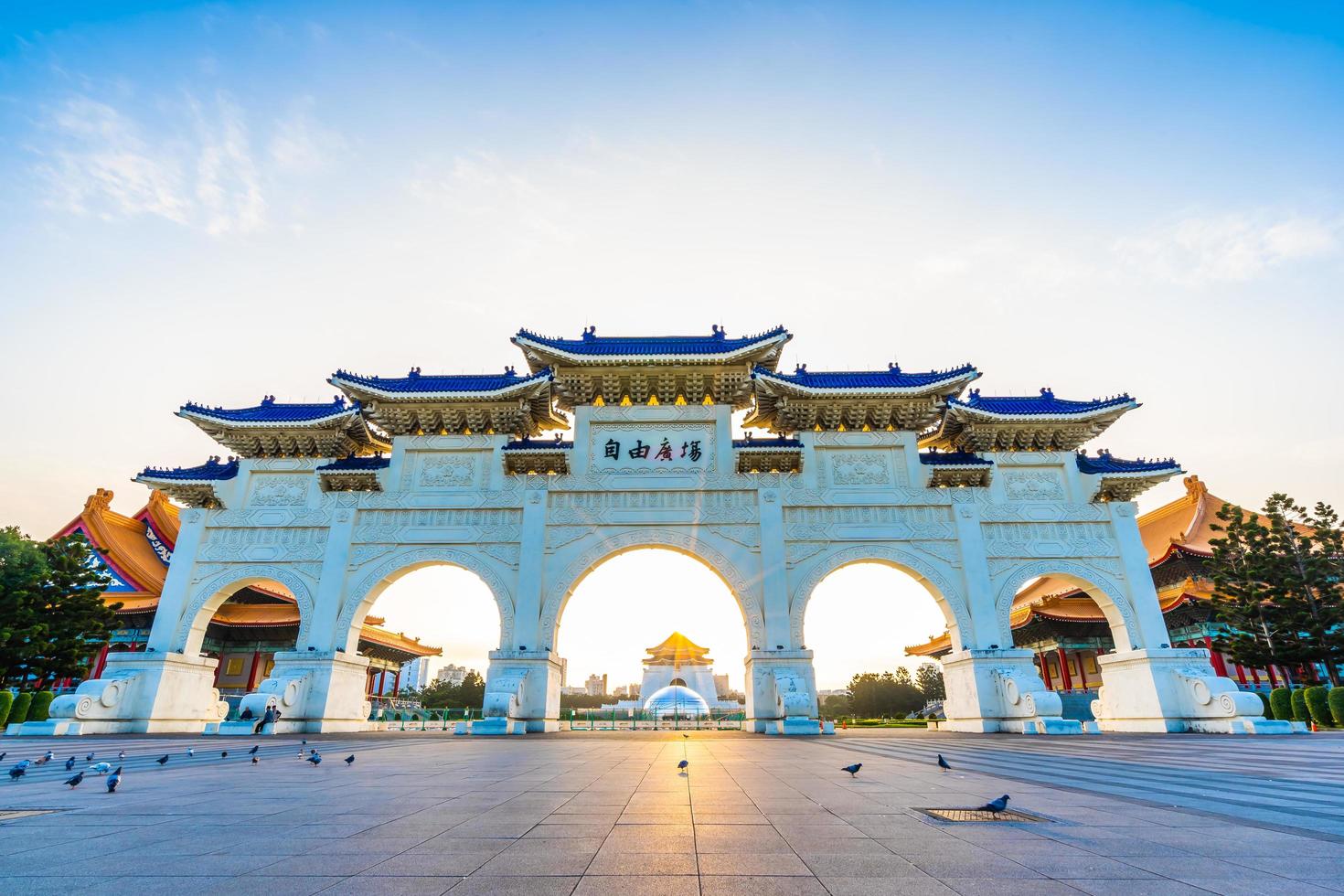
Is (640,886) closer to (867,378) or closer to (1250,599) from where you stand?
(867,378)

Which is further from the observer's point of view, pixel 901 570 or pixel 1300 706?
pixel 1300 706

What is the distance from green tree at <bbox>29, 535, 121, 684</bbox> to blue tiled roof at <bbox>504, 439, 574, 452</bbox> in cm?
1324

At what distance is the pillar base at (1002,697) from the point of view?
1545cm

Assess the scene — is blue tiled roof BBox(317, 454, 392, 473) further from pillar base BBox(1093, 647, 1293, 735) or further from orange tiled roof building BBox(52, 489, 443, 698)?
pillar base BBox(1093, 647, 1293, 735)

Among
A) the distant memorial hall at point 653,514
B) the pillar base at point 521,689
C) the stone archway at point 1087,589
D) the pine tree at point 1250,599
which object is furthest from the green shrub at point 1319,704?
the pillar base at point 521,689

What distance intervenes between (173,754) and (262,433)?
39.0ft

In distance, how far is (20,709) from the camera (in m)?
18.0

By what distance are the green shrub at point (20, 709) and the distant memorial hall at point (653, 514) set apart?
12.5 ft

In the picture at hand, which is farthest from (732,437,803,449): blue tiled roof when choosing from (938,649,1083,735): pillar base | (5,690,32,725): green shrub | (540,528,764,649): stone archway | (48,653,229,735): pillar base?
(5,690,32,725): green shrub

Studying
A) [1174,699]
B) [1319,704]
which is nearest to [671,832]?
[1174,699]

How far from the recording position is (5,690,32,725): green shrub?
17953 millimetres

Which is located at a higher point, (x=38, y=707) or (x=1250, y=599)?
(x=1250, y=599)

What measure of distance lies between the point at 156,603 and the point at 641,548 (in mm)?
16984

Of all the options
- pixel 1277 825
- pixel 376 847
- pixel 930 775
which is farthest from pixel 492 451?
pixel 1277 825
